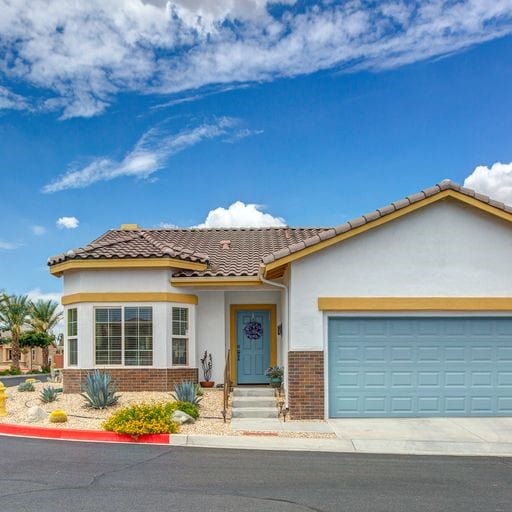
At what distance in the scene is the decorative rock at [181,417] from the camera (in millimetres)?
13508

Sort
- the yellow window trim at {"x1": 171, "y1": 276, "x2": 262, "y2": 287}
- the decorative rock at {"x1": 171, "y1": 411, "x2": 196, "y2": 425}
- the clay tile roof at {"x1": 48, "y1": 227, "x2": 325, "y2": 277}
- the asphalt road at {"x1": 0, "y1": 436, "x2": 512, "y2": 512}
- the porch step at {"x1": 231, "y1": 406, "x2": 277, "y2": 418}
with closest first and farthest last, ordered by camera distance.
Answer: the asphalt road at {"x1": 0, "y1": 436, "x2": 512, "y2": 512}
the decorative rock at {"x1": 171, "y1": 411, "x2": 196, "y2": 425}
the porch step at {"x1": 231, "y1": 406, "x2": 277, "y2": 418}
the yellow window trim at {"x1": 171, "y1": 276, "x2": 262, "y2": 287}
the clay tile roof at {"x1": 48, "y1": 227, "x2": 325, "y2": 277}

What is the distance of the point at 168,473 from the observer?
31.7 ft

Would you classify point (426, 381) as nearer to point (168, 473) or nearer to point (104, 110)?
point (168, 473)

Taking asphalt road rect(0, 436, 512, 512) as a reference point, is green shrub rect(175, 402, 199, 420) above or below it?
above

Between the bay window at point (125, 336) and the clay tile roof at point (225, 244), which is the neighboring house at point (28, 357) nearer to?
the clay tile roof at point (225, 244)

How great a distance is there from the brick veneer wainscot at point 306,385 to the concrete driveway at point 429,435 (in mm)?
510

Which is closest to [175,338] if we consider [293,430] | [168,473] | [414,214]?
[293,430]

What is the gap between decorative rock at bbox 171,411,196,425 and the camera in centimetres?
1351

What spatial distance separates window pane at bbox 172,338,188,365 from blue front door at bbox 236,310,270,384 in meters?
1.84

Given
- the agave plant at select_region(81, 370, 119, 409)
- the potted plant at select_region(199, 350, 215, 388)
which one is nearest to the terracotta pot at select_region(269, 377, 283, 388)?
the potted plant at select_region(199, 350, 215, 388)

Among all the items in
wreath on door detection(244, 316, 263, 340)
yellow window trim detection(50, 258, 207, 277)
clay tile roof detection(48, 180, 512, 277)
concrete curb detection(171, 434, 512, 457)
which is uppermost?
clay tile roof detection(48, 180, 512, 277)

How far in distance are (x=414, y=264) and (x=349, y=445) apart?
453cm

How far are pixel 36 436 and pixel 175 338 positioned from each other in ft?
19.1

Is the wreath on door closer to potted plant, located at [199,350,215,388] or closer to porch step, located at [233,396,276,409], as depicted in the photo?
potted plant, located at [199,350,215,388]
